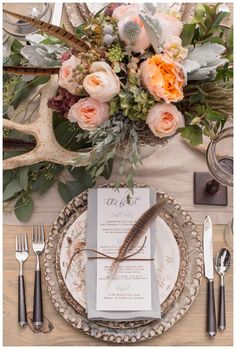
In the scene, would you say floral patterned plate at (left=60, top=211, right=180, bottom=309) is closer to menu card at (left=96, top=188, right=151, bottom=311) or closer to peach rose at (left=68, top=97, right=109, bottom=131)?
menu card at (left=96, top=188, right=151, bottom=311)

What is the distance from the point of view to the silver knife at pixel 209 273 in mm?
1176

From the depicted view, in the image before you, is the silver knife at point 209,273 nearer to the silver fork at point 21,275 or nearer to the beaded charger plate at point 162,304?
the beaded charger plate at point 162,304

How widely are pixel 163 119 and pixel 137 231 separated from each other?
33 centimetres

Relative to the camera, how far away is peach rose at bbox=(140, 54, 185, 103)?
91 cm

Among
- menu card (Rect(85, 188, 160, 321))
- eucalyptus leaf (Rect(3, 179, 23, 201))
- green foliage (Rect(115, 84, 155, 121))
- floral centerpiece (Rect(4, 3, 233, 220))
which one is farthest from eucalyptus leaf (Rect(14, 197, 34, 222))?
green foliage (Rect(115, 84, 155, 121))

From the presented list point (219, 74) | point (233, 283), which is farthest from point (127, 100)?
point (233, 283)

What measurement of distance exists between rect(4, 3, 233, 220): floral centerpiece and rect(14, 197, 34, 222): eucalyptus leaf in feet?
0.87

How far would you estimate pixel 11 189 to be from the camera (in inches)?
48.1

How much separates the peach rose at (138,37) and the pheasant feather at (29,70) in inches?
7.4

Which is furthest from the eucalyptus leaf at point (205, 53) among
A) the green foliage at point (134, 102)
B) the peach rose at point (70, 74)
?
the peach rose at point (70, 74)

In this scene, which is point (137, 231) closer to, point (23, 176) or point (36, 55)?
point (23, 176)

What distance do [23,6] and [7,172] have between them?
1.45 feet

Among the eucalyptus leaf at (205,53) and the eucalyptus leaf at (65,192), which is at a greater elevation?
the eucalyptus leaf at (205,53)

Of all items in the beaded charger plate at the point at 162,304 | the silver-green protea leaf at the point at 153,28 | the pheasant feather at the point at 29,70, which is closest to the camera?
the silver-green protea leaf at the point at 153,28
